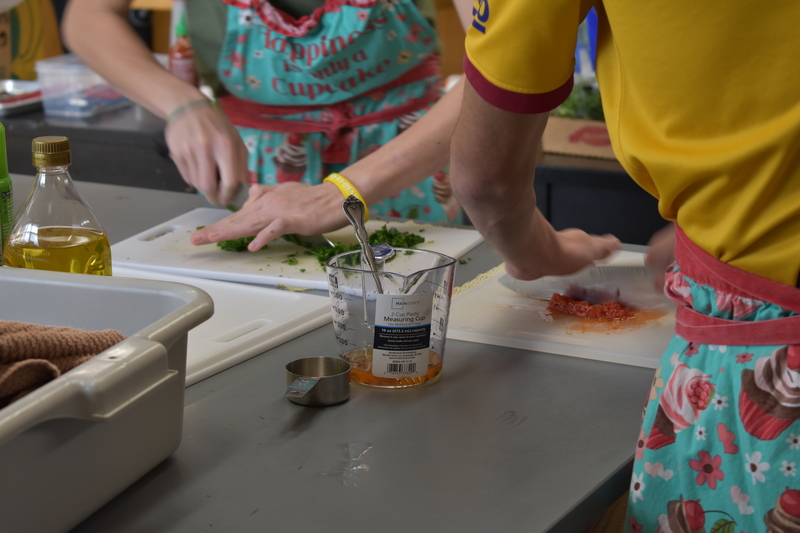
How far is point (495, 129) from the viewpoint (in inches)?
32.6

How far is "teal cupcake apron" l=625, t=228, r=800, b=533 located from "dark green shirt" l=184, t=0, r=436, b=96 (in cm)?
105

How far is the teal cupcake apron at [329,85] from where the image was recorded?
1.64 metres

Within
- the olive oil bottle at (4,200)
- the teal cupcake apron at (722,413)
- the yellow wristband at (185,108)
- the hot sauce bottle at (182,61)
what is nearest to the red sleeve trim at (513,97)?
the teal cupcake apron at (722,413)

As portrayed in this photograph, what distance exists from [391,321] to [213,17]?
1033 millimetres

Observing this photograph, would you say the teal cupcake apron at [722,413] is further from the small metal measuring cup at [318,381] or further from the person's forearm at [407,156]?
the person's forearm at [407,156]

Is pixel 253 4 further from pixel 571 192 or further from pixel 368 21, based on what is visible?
pixel 571 192

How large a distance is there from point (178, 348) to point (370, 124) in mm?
1063

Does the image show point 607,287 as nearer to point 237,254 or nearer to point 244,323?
point 244,323

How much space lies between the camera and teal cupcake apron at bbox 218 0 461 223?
5.38 feet

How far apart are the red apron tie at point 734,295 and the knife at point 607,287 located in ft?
1.18

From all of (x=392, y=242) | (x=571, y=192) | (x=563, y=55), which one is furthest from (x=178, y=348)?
(x=571, y=192)

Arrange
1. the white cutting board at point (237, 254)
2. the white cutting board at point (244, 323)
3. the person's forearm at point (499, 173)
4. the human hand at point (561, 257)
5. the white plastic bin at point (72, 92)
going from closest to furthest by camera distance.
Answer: the person's forearm at point (499, 173) < the white cutting board at point (244, 323) < the human hand at point (561, 257) < the white cutting board at point (237, 254) < the white plastic bin at point (72, 92)

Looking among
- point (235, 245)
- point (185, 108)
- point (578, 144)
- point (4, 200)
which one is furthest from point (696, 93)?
point (578, 144)

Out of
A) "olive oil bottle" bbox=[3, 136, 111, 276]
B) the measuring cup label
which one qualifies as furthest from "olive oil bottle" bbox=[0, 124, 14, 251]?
the measuring cup label
